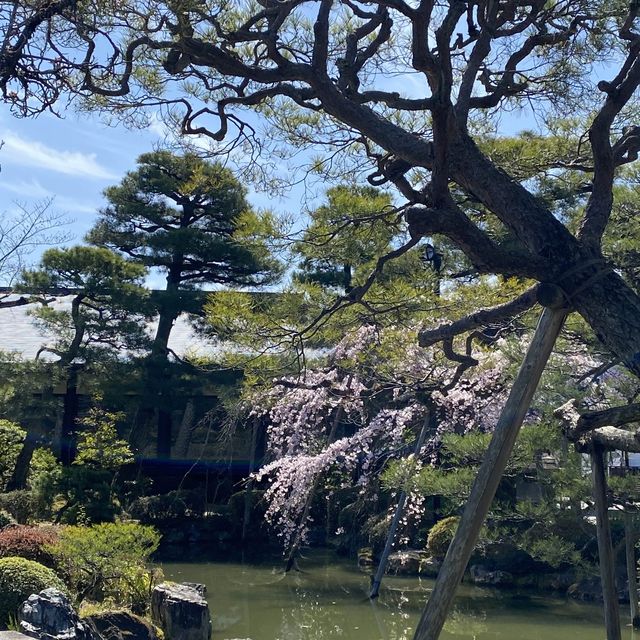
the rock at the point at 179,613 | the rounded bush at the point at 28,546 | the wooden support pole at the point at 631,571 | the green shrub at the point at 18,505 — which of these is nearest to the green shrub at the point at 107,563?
the rounded bush at the point at 28,546

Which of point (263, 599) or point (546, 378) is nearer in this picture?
point (546, 378)

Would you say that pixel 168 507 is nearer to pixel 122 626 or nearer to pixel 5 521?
pixel 5 521

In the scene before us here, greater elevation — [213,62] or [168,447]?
[213,62]

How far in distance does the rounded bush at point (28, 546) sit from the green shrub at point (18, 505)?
349 centimetres

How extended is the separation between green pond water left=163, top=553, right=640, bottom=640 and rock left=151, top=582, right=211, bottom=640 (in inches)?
32.2

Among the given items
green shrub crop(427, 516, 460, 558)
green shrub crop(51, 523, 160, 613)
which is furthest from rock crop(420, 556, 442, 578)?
green shrub crop(51, 523, 160, 613)

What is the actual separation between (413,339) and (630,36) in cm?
272

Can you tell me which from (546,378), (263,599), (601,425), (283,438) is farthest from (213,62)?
(283,438)

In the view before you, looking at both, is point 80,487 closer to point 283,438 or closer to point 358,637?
point 283,438

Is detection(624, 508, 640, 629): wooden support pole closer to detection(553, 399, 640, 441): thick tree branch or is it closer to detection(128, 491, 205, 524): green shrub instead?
detection(553, 399, 640, 441): thick tree branch

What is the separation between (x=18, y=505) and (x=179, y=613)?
4.77 metres

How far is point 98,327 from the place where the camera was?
12883 mm

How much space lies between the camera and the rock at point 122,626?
22.5 feet

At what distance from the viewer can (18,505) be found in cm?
1124
